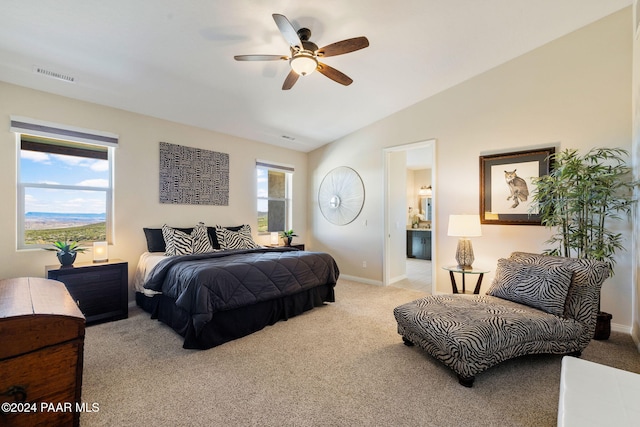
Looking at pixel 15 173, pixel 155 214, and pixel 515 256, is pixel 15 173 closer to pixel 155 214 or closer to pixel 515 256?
pixel 155 214

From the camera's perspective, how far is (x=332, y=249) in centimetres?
563

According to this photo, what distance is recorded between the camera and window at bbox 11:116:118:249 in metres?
3.10

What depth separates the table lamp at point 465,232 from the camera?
11.5 feet

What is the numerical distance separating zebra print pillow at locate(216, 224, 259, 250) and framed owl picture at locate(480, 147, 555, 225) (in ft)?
11.1

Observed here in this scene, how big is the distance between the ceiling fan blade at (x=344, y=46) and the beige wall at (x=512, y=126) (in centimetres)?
243

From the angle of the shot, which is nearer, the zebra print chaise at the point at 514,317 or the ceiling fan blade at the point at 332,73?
the zebra print chaise at the point at 514,317

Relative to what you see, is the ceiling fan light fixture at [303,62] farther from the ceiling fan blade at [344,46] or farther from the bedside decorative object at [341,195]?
the bedside decorative object at [341,195]

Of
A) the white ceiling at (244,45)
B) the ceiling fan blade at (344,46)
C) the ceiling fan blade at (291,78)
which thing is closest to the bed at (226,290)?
the ceiling fan blade at (291,78)

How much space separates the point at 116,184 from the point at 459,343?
4.14 meters

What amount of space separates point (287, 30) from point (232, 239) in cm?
298

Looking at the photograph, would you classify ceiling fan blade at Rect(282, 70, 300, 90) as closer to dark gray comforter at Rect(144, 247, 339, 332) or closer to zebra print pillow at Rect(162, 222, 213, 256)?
dark gray comforter at Rect(144, 247, 339, 332)

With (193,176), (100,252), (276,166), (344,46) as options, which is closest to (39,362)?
(100,252)

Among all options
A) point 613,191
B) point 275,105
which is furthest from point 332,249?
point 613,191

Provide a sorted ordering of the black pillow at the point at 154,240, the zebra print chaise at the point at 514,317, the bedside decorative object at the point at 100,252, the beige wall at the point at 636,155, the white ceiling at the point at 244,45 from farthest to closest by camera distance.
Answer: the black pillow at the point at 154,240 → the bedside decorative object at the point at 100,252 → the beige wall at the point at 636,155 → the white ceiling at the point at 244,45 → the zebra print chaise at the point at 514,317
